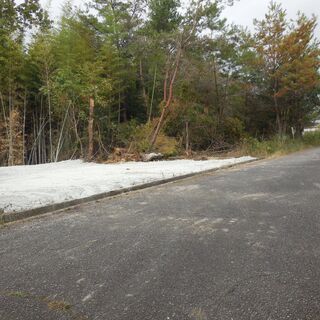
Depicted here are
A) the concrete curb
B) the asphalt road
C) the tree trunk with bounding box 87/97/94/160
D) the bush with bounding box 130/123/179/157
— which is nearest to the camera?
the asphalt road

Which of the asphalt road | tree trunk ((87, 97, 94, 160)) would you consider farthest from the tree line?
the asphalt road

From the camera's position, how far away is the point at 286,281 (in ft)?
7.55

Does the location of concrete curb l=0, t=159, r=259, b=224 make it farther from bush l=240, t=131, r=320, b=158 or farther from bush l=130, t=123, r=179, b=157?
bush l=240, t=131, r=320, b=158

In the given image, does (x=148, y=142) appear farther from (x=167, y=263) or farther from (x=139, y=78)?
(x=167, y=263)

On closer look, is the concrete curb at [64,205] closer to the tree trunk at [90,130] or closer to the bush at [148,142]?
the bush at [148,142]

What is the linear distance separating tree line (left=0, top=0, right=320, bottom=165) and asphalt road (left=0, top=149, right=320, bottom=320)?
8.39 m

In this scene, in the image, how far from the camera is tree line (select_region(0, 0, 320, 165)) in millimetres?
12758

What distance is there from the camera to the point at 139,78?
1583 cm

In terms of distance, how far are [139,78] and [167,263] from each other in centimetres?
1397

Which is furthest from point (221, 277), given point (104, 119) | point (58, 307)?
point (104, 119)

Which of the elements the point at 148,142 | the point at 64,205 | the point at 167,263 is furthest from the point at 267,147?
the point at 167,263

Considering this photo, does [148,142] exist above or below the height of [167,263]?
above

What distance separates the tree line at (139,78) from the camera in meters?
12.8

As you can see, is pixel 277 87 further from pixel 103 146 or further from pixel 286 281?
pixel 286 281
